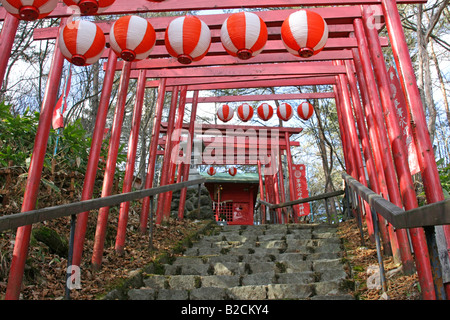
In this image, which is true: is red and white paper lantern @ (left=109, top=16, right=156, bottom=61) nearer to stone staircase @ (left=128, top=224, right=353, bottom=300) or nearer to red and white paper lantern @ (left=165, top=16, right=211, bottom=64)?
red and white paper lantern @ (left=165, top=16, right=211, bottom=64)

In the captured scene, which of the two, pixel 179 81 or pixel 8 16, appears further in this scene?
pixel 179 81

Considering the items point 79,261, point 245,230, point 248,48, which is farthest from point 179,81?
point 79,261

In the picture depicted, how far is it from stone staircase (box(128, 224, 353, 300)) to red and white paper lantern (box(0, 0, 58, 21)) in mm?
3186

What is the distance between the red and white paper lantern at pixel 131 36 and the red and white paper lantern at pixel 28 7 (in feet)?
2.55

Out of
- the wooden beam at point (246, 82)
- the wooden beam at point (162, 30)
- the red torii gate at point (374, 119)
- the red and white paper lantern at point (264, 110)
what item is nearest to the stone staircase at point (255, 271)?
the red torii gate at point (374, 119)

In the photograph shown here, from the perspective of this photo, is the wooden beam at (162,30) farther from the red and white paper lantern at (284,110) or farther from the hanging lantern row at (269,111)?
the red and white paper lantern at (284,110)

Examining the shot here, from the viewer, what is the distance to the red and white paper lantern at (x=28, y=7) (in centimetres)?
400

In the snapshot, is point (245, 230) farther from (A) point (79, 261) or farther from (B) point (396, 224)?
(B) point (396, 224)

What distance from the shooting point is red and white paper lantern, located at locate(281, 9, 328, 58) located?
479cm

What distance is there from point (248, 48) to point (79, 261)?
3432mm

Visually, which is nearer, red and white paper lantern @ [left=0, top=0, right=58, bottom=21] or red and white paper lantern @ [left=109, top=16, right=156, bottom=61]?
red and white paper lantern @ [left=0, top=0, right=58, bottom=21]

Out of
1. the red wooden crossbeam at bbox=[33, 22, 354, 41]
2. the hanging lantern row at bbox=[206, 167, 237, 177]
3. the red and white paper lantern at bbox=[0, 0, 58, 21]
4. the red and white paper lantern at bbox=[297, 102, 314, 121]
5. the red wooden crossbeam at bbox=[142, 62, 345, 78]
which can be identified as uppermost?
the hanging lantern row at bbox=[206, 167, 237, 177]

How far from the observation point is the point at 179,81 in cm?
909

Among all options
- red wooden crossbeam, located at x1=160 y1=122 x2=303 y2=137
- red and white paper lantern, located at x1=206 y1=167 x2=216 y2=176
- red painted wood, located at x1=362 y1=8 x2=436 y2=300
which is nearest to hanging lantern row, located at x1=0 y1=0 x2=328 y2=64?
red painted wood, located at x1=362 y1=8 x2=436 y2=300
